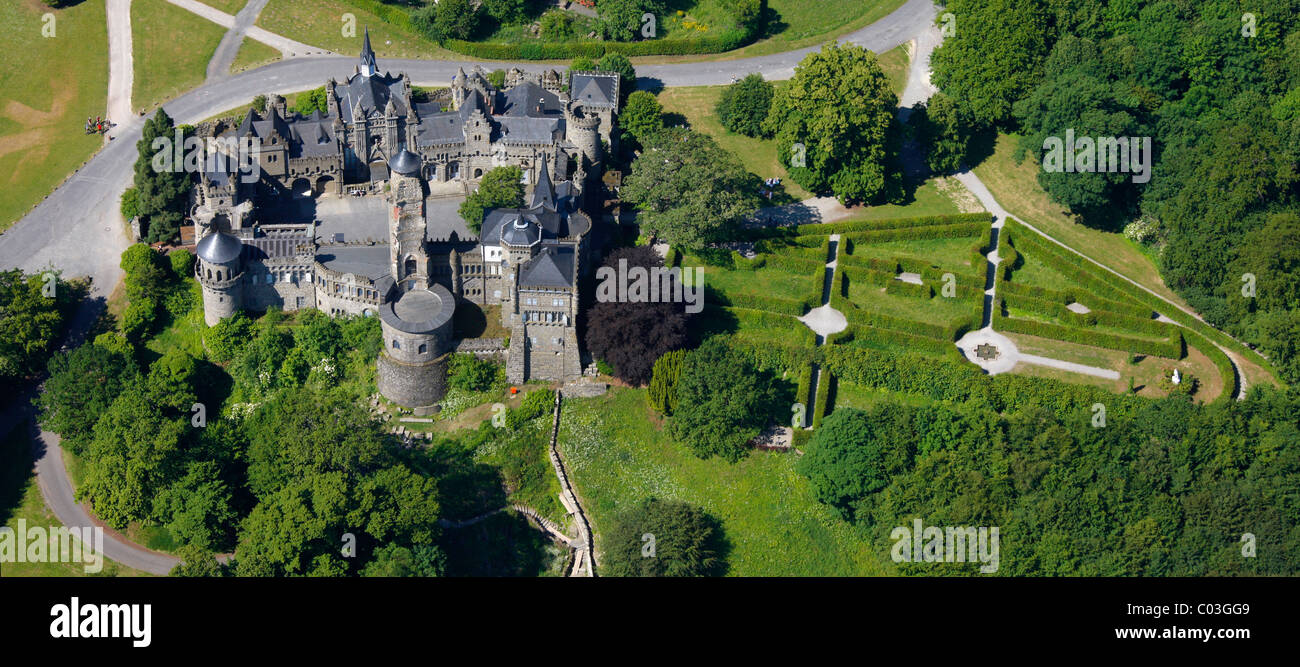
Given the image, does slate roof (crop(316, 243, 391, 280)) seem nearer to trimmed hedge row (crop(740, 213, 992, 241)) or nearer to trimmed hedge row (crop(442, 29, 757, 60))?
trimmed hedge row (crop(740, 213, 992, 241))

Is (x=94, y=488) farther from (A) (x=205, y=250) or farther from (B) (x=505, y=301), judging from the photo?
(B) (x=505, y=301)

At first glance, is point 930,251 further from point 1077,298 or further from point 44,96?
point 44,96

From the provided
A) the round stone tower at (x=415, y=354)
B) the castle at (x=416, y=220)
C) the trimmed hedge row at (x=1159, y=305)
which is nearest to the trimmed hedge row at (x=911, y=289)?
the trimmed hedge row at (x=1159, y=305)

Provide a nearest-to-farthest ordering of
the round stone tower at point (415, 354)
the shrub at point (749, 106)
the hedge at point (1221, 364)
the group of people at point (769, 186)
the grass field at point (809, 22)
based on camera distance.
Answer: the round stone tower at point (415, 354), the hedge at point (1221, 364), the group of people at point (769, 186), the shrub at point (749, 106), the grass field at point (809, 22)

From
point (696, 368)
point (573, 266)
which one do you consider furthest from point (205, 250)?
point (696, 368)

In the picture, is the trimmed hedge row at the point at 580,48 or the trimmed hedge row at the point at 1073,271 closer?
the trimmed hedge row at the point at 1073,271

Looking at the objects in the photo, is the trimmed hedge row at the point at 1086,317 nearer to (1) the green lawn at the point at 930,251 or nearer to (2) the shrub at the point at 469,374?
(1) the green lawn at the point at 930,251

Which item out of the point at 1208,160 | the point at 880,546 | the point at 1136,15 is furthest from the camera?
the point at 1136,15
